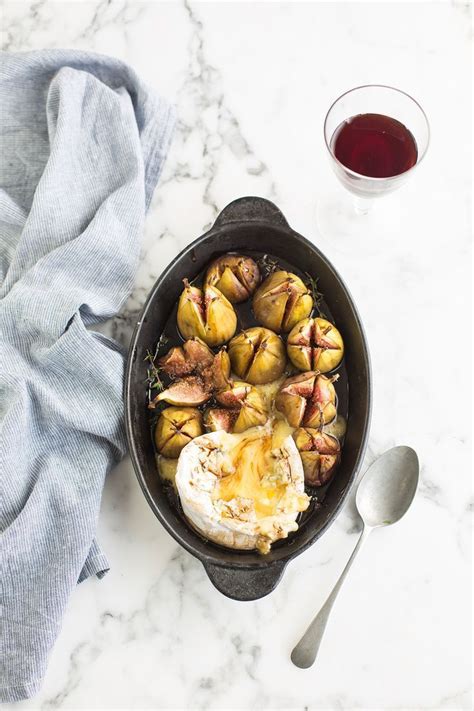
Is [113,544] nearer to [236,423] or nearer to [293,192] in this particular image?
[236,423]

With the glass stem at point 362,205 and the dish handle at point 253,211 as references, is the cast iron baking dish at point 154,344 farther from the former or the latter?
the glass stem at point 362,205

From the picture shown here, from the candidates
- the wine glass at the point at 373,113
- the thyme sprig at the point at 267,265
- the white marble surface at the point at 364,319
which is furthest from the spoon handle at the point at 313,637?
the wine glass at the point at 373,113

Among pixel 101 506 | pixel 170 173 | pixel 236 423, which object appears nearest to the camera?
pixel 236 423

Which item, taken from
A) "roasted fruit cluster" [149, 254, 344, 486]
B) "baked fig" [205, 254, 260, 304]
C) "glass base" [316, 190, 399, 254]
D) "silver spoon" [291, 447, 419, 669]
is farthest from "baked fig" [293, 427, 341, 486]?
"glass base" [316, 190, 399, 254]

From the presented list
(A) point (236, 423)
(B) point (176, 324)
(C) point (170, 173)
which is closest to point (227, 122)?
(C) point (170, 173)

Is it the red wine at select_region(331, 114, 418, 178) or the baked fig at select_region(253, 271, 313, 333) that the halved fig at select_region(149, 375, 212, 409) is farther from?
the red wine at select_region(331, 114, 418, 178)

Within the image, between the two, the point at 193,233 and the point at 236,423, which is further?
the point at 193,233
